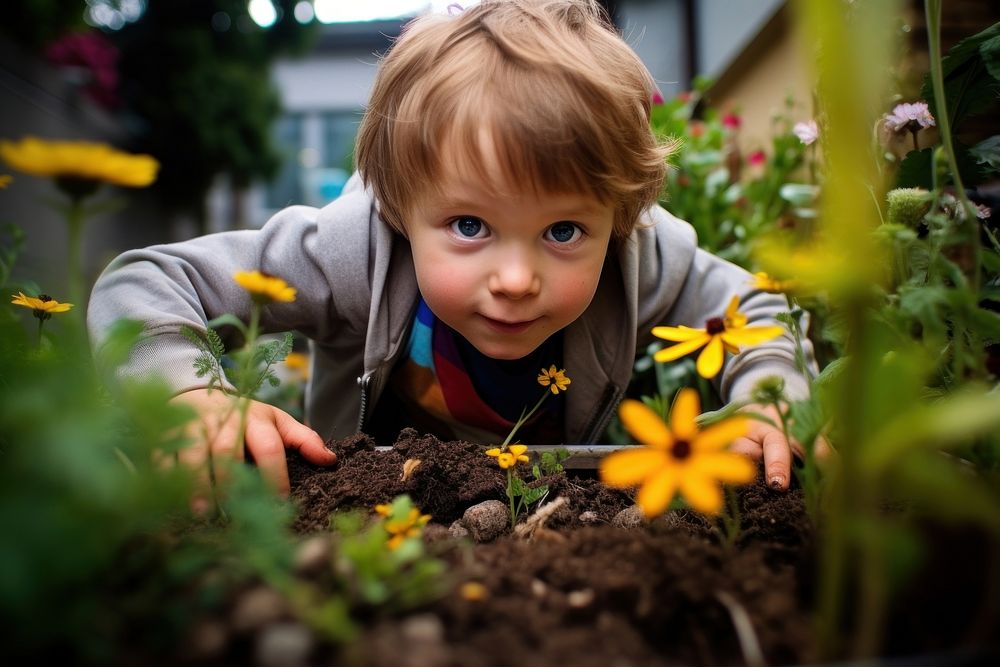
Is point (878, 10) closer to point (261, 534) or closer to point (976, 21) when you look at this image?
point (261, 534)

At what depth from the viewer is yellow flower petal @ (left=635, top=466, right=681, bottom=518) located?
0.44 metres

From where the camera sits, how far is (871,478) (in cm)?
40

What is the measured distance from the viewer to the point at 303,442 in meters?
0.96

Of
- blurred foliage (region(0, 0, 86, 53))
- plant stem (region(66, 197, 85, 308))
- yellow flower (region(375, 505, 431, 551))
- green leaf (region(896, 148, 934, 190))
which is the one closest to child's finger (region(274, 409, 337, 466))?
yellow flower (region(375, 505, 431, 551))

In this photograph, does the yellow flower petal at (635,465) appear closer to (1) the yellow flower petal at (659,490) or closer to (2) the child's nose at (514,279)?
(1) the yellow flower petal at (659,490)

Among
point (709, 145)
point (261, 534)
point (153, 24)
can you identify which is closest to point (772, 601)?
point (261, 534)

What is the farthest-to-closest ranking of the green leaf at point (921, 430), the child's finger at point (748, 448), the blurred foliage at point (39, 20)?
the blurred foliage at point (39, 20) < the child's finger at point (748, 448) < the green leaf at point (921, 430)

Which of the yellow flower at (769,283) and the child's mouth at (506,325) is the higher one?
the yellow flower at (769,283)

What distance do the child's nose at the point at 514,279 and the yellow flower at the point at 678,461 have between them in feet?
1.61

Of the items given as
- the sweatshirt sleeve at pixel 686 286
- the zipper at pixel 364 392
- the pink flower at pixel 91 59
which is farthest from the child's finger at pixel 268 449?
the pink flower at pixel 91 59

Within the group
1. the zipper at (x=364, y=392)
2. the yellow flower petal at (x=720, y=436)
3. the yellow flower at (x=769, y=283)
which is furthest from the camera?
the zipper at (x=364, y=392)

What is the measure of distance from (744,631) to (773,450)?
57 cm

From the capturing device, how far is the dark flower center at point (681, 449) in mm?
484

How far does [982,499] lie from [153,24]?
8247mm
